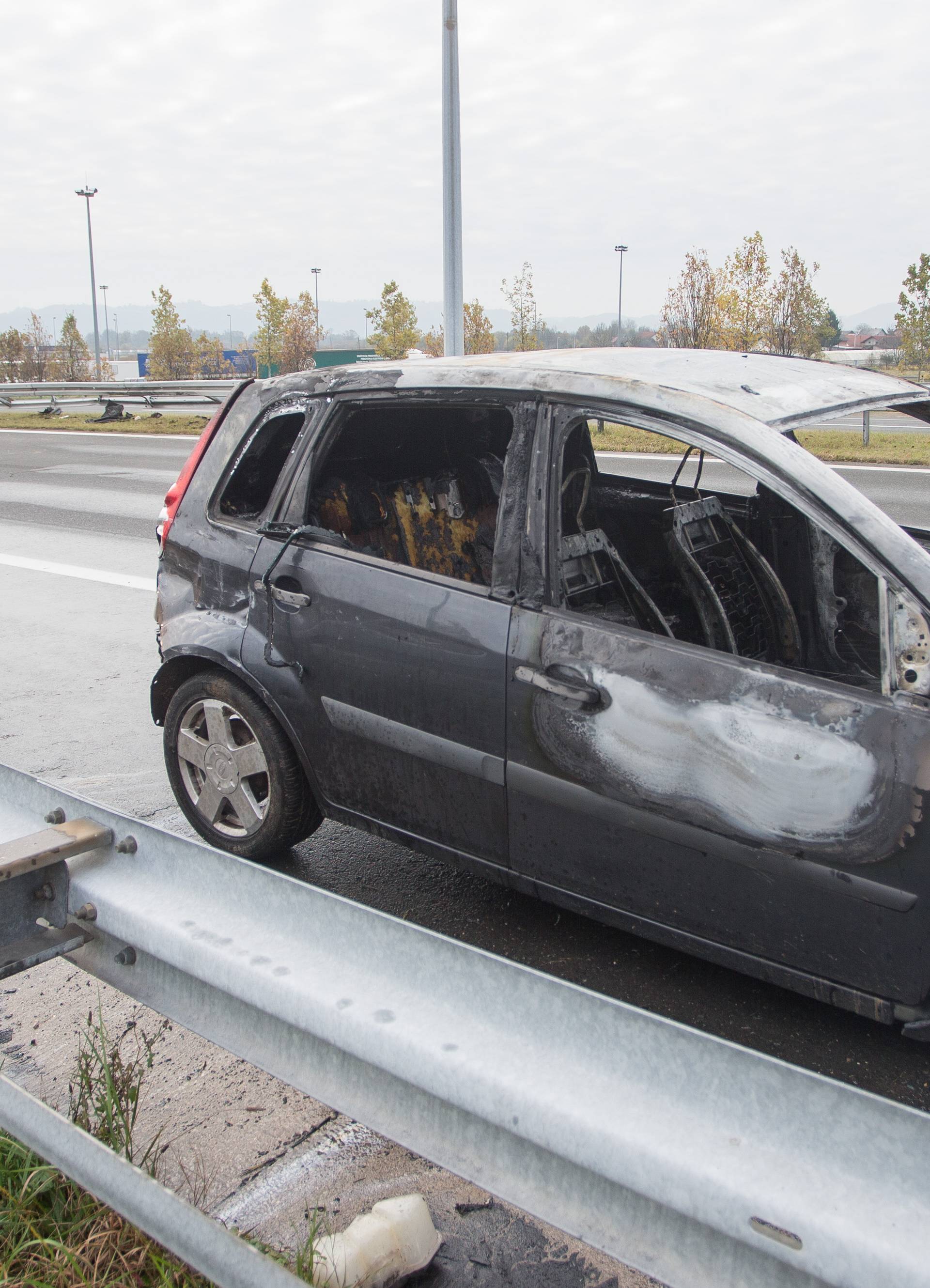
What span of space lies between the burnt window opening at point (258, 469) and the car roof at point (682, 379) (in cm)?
19

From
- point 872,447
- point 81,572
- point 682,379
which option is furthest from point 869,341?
point 682,379

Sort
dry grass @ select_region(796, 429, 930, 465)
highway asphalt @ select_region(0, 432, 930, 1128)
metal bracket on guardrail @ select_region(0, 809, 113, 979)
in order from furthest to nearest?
dry grass @ select_region(796, 429, 930, 465)
highway asphalt @ select_region(0, 432, 930, 1128)
metal bracket on guardrail @ select_region(0, 809, 113, 979)

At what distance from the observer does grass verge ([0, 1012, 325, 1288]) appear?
1.96 metres

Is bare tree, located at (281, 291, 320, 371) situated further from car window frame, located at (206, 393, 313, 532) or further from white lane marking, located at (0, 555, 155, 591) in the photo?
car window frame, located at (206, 393, 313, 532)

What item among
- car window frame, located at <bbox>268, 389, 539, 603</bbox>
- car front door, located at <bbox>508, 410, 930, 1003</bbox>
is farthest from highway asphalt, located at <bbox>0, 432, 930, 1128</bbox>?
car window frame, located at <bbox>268, 389, 539, 603</bbox>

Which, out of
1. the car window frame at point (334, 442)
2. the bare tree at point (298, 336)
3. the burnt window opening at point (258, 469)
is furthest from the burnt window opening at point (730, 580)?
the bare tree at point (298, 336)

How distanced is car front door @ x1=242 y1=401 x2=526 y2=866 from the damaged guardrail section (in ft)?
4.23

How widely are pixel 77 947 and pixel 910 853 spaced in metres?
1.68

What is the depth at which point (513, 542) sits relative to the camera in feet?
9.41

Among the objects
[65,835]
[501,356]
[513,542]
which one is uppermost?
[501,356]

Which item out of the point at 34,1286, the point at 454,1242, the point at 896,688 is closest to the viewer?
the point at 34,1286

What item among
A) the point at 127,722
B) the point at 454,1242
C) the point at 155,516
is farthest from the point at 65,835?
A: the point at 155,516

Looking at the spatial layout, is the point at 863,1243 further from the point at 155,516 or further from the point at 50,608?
the point at 155,516

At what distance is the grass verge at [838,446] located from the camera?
14.7 m
